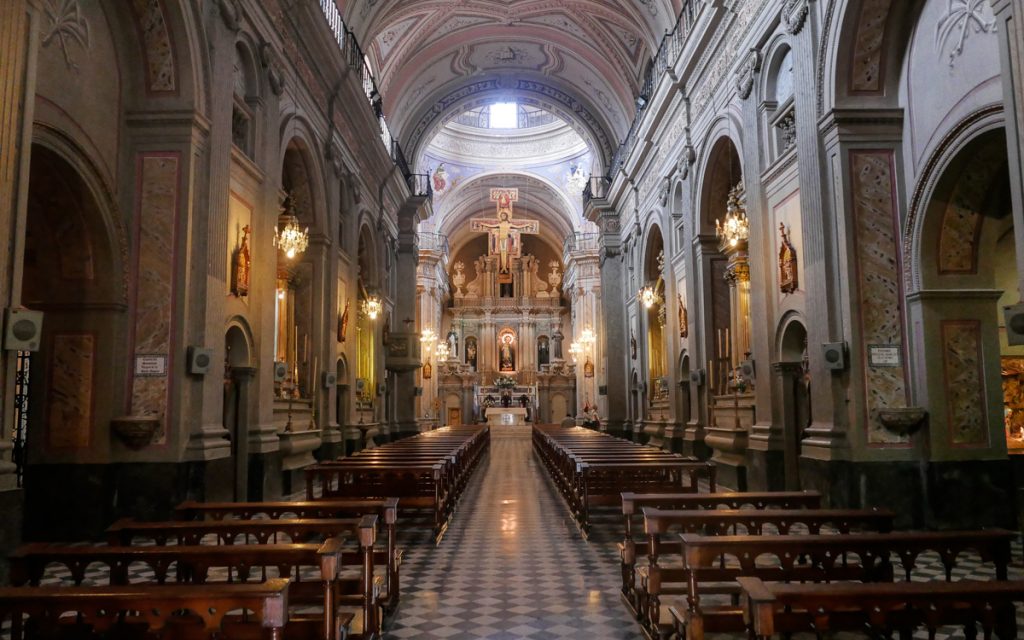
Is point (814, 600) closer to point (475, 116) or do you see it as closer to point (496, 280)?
point (475, 116)

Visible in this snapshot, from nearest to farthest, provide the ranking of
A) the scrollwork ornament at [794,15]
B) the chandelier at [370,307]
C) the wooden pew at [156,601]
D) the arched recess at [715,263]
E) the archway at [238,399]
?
the wooden pew at [156,601] → the scrollwork ornament at [794,15] → the archway at [238,399] → the arched recess at [715,263] → the chandelier at [370,307]

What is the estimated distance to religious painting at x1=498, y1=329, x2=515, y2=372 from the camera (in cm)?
4441

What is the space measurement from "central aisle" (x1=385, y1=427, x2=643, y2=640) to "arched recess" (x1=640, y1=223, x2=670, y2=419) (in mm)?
8972

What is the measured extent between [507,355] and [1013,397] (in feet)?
119

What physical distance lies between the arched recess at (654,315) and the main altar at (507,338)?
74.0ft

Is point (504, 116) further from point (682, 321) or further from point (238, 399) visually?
point (238, 399)

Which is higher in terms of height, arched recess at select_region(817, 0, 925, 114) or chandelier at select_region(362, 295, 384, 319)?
arched recess at select_region(817, 0, 925, 114)

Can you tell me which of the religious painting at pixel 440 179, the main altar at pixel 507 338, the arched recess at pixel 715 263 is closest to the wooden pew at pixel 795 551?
the arched recess at pixel 715 263

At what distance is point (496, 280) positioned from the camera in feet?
148

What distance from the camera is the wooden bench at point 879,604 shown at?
275 centimetres

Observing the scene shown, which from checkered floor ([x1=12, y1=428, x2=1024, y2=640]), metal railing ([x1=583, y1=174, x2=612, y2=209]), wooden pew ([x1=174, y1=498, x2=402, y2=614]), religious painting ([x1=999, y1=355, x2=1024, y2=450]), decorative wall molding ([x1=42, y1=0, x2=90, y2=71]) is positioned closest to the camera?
checkered floor ([x1=12, y1=428, x2=1024, y2=640])

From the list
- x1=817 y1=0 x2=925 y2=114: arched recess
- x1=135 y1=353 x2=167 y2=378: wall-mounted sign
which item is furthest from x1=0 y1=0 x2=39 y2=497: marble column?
x1=817 y1=0 x2=925 y2=114: arched recess

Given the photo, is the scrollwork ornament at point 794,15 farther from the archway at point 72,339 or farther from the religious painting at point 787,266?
the archway at point 72,339

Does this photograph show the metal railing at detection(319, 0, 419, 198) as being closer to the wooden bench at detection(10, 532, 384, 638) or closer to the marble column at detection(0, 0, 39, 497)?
the marble column at detection(0, 0, 39, 497)
